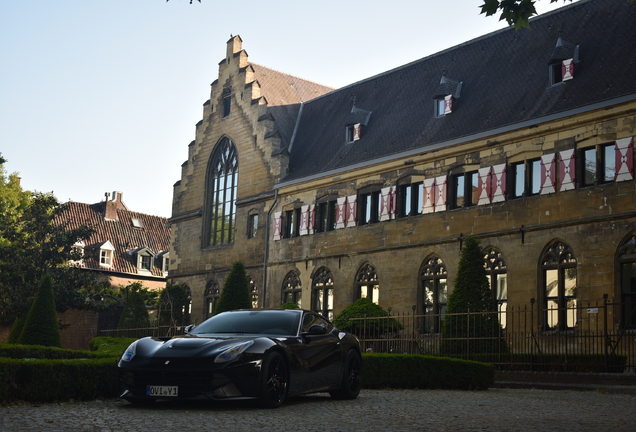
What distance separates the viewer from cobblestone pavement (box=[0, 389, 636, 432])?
8.56 meters

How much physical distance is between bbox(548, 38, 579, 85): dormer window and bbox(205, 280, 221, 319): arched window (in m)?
20.0

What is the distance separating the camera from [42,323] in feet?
104

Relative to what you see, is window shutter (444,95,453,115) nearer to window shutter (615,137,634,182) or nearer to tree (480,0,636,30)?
window shutter (615,137,634,182)

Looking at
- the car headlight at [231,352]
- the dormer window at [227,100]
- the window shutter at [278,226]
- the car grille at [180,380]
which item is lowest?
the car grille at [180,380]

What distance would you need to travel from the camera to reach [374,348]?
26.3m

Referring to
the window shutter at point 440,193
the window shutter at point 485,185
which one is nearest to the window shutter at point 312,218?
the window shutter at point 440,193

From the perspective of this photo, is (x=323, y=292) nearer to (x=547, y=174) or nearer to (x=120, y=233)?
(x=547, y=174)

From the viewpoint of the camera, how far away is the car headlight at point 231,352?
1020cm

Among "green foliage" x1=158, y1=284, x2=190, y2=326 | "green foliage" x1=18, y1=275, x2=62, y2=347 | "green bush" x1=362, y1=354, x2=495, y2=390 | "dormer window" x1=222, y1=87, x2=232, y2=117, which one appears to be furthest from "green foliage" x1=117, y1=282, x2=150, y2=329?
"green bush" x1=362, y1=354, x2=495, y2=390

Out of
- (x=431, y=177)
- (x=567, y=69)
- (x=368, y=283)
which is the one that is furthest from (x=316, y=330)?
(x=368, y=283)

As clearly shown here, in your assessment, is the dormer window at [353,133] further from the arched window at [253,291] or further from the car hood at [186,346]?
→ the car hood at [186,346]

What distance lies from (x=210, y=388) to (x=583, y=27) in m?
23.1

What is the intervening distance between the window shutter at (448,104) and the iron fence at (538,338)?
8159 mm

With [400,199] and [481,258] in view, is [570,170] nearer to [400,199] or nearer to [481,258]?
[481,258]
